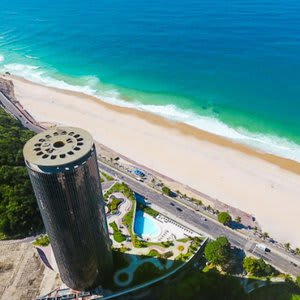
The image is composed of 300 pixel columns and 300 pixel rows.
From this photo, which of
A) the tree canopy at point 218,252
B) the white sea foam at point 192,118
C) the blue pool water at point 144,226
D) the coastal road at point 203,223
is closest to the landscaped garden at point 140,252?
the blue pool water at point 144,226

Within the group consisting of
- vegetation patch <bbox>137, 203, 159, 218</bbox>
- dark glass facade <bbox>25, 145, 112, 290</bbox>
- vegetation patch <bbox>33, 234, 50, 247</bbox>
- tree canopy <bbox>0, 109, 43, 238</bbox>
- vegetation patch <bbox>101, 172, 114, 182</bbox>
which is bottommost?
vegetation patch <bbox>137, 203, 159, 218</bbox>

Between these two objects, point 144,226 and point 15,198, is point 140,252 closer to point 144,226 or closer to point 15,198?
point 144,226

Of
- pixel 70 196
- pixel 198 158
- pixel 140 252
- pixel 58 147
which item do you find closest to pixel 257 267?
pixel 140 252

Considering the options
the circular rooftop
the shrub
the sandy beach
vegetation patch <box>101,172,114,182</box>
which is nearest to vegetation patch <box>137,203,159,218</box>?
the shrub

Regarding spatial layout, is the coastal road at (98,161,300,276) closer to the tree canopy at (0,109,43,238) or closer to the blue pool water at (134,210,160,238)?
the blue pool water at (134,210,160,238)

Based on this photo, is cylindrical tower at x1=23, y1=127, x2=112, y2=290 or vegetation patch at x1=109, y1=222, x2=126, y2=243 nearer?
cylindrical tower at x1=23, y1=127, x2=112, y2=290

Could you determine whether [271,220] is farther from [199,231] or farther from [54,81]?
[54,81]

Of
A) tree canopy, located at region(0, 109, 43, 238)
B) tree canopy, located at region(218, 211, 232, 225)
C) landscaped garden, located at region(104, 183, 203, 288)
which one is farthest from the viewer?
tree canopy, located at region(218, 211, 232, 225)

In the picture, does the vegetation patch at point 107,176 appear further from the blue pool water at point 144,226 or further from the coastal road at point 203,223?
the blue pool water at point 144,226
